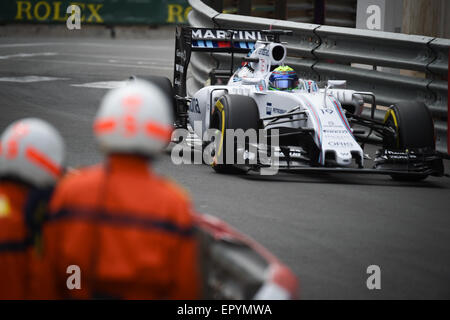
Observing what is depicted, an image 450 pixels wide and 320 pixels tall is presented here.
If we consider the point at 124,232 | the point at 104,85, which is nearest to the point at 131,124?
the point at 124,232

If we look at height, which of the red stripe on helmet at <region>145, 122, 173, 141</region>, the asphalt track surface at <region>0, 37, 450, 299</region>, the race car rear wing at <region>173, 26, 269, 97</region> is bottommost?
the asphalt track surface at <region>0, 37, 450, 299</region>

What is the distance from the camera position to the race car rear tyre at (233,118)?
957 cm

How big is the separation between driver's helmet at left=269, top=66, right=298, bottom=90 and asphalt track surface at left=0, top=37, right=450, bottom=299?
1149 millimetres

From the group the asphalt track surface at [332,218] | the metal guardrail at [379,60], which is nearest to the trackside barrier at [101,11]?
the metal guardrail at [379,60]

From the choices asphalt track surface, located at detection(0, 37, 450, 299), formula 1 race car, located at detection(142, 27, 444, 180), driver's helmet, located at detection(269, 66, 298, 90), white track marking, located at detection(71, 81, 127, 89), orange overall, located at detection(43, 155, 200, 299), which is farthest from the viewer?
white track marking, located at detection(71, 81, 127, 89)

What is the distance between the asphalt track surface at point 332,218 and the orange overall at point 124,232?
8.16 feet

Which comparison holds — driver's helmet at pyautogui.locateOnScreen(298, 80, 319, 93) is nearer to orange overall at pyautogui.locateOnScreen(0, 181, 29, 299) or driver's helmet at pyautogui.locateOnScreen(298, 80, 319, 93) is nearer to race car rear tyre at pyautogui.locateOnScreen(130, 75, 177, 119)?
race car rear tyre at pyautogui.locateOnScreen(130, 75, 177, 119)

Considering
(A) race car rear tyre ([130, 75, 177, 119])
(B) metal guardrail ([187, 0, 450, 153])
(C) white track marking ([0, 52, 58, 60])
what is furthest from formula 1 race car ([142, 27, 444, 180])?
(C) white track marking ([0, 52, 58, 60])

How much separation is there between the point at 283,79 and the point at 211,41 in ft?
5.42

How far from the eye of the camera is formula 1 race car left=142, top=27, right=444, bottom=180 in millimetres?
9461

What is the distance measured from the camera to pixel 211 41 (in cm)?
1185

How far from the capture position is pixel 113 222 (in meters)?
3.03

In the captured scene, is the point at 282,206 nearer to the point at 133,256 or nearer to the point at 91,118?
the point at 133,256
